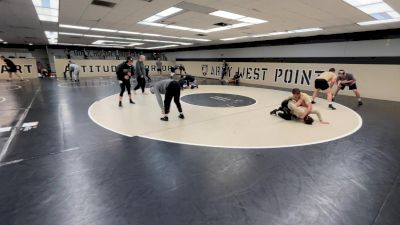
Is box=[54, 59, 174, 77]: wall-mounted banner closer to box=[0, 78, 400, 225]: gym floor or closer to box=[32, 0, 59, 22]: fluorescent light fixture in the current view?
box=[32, 0, 59, 22]: fluorescent light fixture

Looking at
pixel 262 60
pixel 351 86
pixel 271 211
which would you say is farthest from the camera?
pixel 262 60

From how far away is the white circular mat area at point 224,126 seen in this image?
3912 millimetres

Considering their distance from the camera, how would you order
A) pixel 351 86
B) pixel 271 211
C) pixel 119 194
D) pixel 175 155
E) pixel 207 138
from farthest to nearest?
1. pixel 351 86
2. pixel 207 138
3. pixel 175 155
4. pixel 119 194
5. pixel 271 211

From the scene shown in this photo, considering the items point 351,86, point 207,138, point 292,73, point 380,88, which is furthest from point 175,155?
point 292,73

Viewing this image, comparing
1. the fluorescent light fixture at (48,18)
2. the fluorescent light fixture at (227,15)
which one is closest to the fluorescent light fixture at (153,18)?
the fluorescent light fixture at (227,15)

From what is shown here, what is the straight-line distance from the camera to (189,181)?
2.54 m

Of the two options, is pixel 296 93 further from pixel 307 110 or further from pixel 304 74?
pixel 304 74

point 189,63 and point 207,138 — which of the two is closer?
point 207,138

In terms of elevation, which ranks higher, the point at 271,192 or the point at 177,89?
the point at 177,89

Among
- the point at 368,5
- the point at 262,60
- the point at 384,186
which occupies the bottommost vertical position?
the point at 384,186

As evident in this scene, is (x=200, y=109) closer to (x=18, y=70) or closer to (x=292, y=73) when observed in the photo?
(x=292, y=73)

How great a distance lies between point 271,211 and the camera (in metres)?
2.04

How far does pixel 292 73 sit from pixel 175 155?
417 inches

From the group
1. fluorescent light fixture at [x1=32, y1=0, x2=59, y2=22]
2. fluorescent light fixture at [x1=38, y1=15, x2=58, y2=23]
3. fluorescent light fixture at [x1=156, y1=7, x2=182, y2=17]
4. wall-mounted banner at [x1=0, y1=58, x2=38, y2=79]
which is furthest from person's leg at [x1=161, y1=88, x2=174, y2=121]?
wall-mounted banner at [x1=0, y1=58, x2=38, y2=79]
